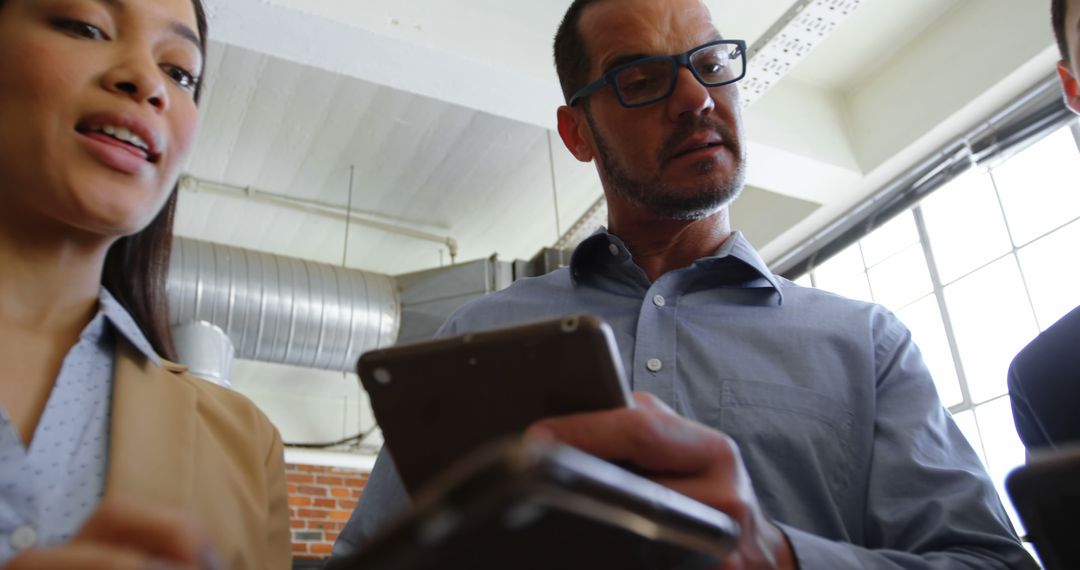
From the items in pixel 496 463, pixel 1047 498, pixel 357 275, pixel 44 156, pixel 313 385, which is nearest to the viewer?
pixel 496 463

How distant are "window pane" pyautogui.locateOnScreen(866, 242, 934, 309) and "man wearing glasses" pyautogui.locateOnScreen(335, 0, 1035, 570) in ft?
8.83

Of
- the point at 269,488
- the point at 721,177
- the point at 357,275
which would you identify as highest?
the point at 357,275

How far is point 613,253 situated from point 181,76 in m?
0.57

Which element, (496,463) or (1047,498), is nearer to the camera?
(496,463)

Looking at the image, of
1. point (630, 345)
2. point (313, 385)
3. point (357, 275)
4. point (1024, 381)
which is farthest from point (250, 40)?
point (313, 385)

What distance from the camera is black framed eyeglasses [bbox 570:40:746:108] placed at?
1182 millimetres

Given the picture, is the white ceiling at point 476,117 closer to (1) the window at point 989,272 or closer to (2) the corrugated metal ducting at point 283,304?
(1) the window at point 989,272

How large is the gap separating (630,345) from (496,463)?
0.72 meters

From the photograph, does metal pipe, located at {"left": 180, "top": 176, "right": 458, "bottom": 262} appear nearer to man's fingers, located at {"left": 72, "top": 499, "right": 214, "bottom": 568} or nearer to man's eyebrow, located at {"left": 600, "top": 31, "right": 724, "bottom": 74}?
man's eyebrow, located at {"left": 600, "top": 31, "right": 724, "bottom": 74}

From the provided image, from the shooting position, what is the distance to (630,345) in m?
1.04

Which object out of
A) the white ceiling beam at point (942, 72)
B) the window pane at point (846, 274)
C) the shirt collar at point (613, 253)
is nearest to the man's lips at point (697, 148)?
the shirt collar at point (613, 253)

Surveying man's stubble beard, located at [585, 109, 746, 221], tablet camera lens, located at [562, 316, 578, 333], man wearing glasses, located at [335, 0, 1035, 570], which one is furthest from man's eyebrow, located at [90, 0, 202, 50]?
tablet camera lens, located at [562, 316, 578, 333]

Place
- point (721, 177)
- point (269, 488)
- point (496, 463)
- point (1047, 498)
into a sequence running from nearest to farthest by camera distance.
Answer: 1. point (496, 463)
2. point (1047, 498)
3. point (269, 488)
4. point (721, 177)

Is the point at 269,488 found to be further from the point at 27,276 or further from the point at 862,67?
the point at 862,67
